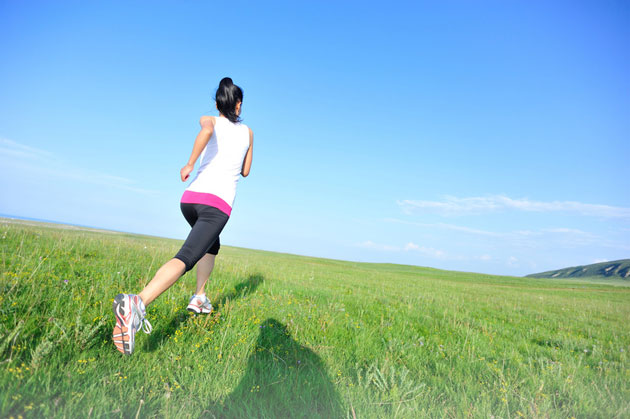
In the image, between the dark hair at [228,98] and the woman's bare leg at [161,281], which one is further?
the dark hair at [228,98]

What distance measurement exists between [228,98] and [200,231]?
176cm

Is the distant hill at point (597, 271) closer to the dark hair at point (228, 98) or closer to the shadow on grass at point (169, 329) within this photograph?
the shadow on grass at point (169, 329)

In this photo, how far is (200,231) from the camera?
139 inches

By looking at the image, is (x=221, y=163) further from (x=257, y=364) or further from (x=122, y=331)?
(x=257, y=364)

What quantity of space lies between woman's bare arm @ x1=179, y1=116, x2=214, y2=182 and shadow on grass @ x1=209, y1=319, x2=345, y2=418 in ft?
7.20

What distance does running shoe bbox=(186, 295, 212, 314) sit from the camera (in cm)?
439

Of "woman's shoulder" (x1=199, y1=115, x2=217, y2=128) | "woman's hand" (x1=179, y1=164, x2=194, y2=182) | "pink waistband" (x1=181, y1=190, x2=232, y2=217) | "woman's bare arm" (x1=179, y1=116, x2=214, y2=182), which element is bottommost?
"pink waistband" (x1=181, y1=190, x2=232, y2=217)

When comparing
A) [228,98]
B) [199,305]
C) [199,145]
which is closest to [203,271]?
[199,305]

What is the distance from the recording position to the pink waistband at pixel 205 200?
366cm

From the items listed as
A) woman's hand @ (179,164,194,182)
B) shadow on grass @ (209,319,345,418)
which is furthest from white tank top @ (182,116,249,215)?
shadow on grass @ (209,319,345,418)

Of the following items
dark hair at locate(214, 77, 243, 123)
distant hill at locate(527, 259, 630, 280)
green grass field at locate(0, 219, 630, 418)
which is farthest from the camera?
distant hill at locate(527, 259, 630, 280)

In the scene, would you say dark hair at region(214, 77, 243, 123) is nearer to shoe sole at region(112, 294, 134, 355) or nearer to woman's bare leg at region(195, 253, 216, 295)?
woman's bare leg at region(195, 253, 216, 295)

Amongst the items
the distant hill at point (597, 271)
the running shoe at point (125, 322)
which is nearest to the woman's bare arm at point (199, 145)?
the running shoe at point (125, 322)

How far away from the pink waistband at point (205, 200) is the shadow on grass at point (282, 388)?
1744 millimetres
